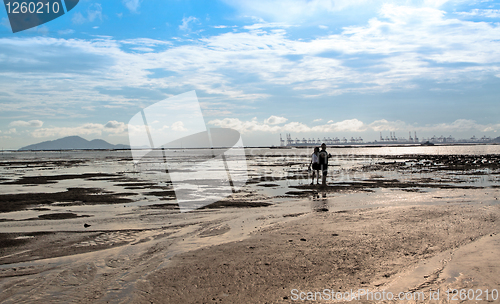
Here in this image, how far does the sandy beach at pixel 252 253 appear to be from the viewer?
494 cm

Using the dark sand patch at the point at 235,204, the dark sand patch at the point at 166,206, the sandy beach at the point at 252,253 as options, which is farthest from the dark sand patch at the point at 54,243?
the dark sand patch at the point at 235,204

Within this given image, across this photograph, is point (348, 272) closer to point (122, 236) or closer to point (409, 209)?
point (122, 236)

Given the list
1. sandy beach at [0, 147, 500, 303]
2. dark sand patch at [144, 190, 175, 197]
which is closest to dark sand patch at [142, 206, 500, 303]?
sandy beach at [0, 147, 500, 303]

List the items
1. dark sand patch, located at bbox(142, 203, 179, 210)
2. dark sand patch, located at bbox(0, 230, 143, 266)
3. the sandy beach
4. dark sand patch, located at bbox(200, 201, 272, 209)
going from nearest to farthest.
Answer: the sandy beach, dark sand patch, located at bbox(0, 230, 143, 266), dark sand patch, located at bbox(142, 203, 179, 210), dark sand patch, located at bbox(200, 201, 272, 209)

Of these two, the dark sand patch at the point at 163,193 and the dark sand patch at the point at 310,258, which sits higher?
the dark sand patch at the point at 163,193

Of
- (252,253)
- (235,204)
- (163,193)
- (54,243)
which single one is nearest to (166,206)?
(235,204)

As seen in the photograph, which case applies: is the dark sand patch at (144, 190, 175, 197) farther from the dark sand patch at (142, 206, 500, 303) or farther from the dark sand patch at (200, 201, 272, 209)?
the dark sand patch at (142, 206, 500, 303)

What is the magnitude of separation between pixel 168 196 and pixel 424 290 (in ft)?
42.6

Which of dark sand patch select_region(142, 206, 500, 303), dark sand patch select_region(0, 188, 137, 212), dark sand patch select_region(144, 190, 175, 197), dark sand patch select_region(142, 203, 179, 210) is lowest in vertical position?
dark sand patch select_region(142, 206, 500, 303)

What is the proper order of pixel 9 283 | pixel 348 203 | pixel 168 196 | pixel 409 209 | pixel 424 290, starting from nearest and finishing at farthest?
pixel 424 290
pixel 9 283
pixel 409 209
pixel 348 203
pixel 168 196

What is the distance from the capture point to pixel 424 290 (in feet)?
15.9

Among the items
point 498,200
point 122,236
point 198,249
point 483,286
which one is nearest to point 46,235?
point 122,236

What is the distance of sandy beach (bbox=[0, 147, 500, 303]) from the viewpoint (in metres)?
4.94

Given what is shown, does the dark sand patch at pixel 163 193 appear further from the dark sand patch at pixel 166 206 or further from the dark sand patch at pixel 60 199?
the dark sand patch at pixel 166 206
